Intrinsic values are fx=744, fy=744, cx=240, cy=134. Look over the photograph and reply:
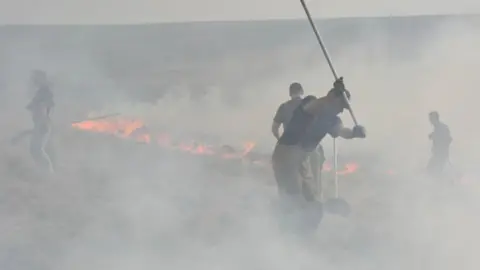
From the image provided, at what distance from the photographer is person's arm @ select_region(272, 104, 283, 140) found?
1.98 metres

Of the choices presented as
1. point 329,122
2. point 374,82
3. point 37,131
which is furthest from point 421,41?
point 37,131

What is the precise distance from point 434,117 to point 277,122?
0.43m

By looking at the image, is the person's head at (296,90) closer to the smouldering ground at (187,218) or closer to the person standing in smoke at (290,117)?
the person standing in smoke at (290,117)

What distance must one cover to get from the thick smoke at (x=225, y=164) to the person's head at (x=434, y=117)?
0.02 meters

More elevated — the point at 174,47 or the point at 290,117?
the point at 174,47

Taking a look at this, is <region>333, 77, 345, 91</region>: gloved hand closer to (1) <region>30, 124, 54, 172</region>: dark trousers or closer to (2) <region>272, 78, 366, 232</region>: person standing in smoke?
(2) <region>272, 78, 366, 232</region>: person standing in smoke

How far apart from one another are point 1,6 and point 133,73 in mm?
406

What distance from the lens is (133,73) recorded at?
201 cm

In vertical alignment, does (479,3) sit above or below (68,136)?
above

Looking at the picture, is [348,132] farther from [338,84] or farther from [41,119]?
[41,119]

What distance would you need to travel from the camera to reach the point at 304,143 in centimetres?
197

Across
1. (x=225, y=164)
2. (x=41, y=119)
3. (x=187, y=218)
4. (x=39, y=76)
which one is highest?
(x=39, y=76)

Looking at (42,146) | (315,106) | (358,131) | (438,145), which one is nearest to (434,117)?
(438,145)

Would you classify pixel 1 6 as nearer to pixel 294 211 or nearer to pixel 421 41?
pixel 294 211
